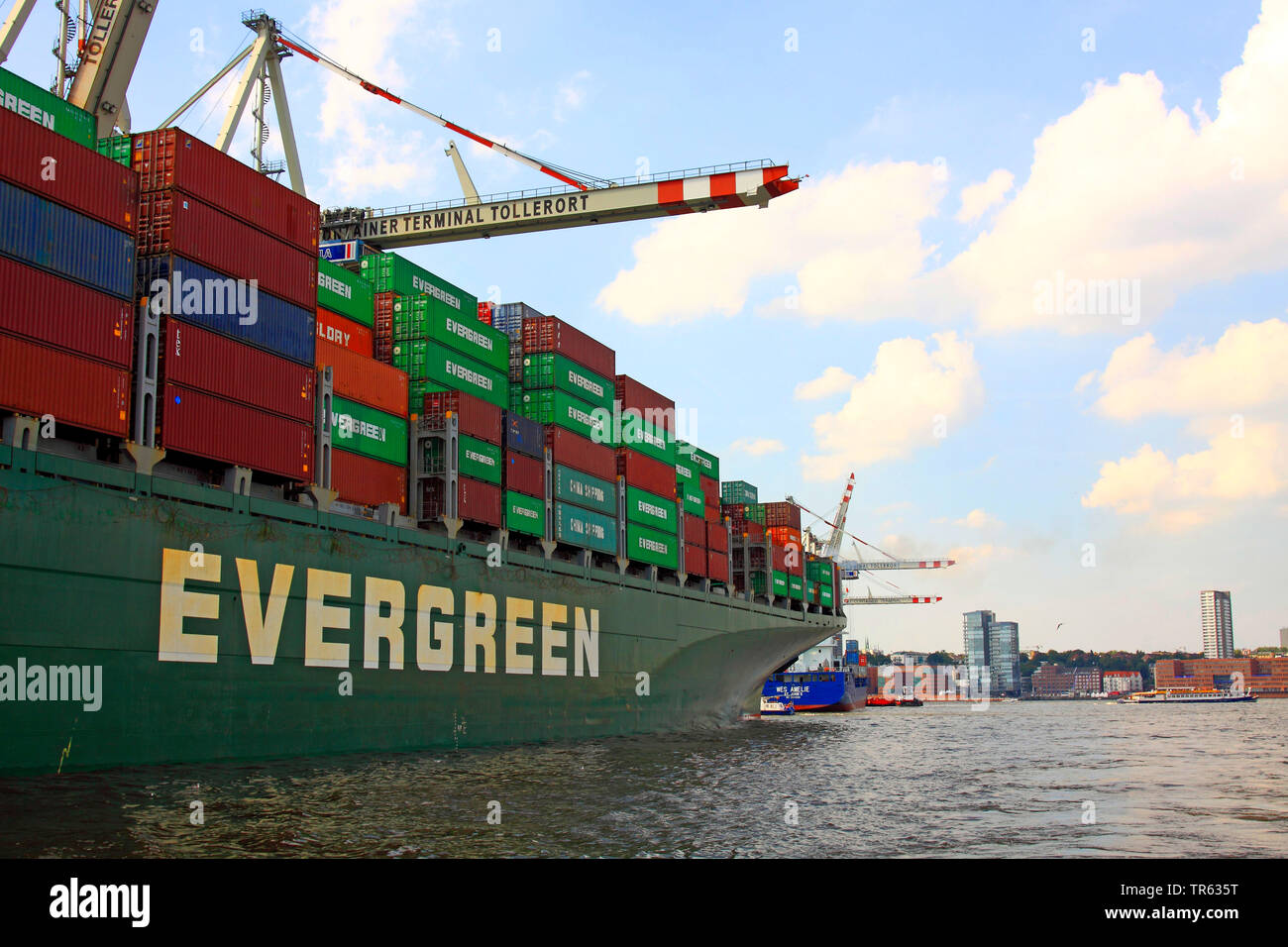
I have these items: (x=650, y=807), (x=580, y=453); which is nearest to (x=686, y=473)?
(x=580, y=453)

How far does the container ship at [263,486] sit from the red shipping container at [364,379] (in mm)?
81

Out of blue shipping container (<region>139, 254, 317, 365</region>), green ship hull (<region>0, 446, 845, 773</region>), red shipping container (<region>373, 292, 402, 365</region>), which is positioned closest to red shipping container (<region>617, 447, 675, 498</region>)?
green ship hull (<region>0, 446, 845, 773</region>)

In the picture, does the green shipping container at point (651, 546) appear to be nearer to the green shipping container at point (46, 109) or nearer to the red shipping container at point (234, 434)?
the red shipping container at point (234, 434)

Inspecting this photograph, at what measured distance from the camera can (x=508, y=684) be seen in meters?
34.3

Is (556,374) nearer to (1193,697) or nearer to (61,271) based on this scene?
(61,271)

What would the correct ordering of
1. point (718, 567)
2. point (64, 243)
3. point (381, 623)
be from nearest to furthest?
point (64, 243)
point (381, 623)
point (718, 567)

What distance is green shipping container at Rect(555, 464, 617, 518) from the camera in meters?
39.4

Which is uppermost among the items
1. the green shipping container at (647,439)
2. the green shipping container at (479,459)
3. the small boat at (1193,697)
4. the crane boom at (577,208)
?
the crane boom at (577,208)

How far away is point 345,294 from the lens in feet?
106

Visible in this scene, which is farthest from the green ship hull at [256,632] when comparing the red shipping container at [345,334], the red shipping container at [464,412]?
the red shipping container at [345,334]

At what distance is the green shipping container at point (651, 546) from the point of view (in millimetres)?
44531

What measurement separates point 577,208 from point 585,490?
37.0 ft
